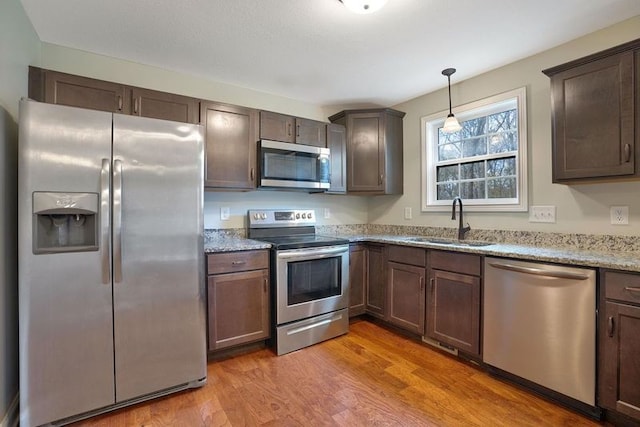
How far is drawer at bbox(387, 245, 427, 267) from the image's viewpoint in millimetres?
2531

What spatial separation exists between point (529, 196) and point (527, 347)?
118 centimetres

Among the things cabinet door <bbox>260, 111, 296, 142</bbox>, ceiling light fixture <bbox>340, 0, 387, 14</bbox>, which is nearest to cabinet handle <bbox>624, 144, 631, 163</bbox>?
ceiling light fixture <bbox>340, 0, 387, 14</bbox>

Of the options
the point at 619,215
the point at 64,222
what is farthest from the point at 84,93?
the point at 619,215

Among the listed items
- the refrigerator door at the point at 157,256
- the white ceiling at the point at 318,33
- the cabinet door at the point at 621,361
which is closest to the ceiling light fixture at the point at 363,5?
the white ceiling at the point at 318,33

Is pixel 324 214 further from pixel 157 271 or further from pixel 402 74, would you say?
pixel 157 271

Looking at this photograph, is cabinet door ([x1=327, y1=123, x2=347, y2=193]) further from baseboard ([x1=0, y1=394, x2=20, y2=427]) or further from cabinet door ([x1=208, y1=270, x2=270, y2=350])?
baseboard ([x1=0, y1=394, x2=20, y2=427])

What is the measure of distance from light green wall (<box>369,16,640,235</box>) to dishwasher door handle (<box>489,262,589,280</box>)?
63 cm

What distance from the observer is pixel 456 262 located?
228cm

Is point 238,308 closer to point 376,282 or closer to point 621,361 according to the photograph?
point 376,282

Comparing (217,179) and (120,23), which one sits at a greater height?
(120,23)

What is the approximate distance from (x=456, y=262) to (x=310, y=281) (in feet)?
3.92

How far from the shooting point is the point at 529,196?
95.2 inches

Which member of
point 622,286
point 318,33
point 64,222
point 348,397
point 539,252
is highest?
point 318,33

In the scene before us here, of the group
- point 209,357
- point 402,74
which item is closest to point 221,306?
point 209,357
